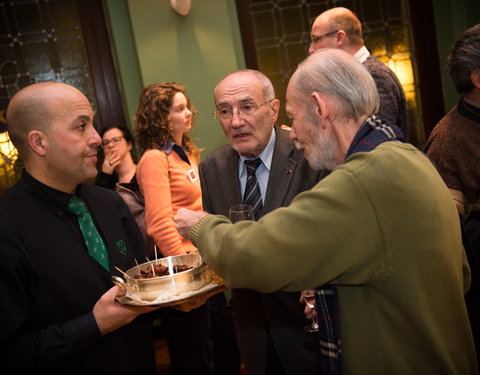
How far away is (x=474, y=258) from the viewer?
1.93 metres

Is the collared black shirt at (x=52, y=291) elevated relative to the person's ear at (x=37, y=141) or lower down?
lower down

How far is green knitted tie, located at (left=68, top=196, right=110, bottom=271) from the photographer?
5.34 ft

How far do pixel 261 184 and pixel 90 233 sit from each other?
731 millimetres

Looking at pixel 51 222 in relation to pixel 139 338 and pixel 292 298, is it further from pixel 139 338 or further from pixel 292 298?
pixel 292 298

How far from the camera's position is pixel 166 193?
269 cm

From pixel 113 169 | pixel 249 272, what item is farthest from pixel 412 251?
pixel 113 169

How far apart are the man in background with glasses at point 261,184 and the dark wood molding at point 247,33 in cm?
240

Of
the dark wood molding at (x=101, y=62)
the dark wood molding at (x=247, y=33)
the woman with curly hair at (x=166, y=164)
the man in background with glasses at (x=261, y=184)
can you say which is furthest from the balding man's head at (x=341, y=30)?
the dark wood molding at (x=101, y=62)

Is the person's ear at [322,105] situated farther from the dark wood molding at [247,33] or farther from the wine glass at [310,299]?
the dark wood molding at [247,33]

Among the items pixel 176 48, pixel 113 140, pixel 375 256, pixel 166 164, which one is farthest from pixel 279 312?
pixel 176 48

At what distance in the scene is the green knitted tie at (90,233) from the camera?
5.34 ft

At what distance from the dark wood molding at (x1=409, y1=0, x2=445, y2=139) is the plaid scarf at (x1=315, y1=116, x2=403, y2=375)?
3604 millimetres

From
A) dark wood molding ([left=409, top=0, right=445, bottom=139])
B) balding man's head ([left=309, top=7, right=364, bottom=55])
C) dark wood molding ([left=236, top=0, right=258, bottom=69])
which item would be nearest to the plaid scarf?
balding man's head ([left=309, top=7, right=364, bottom=55])

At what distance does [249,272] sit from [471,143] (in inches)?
51.6
